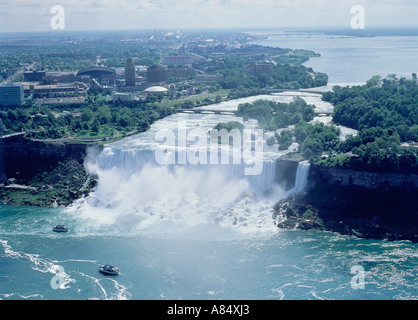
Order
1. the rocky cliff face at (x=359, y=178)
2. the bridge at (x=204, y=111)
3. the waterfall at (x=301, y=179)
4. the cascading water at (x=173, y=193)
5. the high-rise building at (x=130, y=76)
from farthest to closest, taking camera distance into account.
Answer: the high-rise building at (x=130, y=76)
the bridge at (x=204, y=111)
the waterfall at (x=301, y=179)
the rocky cliff face at (x=359, y=178)
the cascading water at (x=173, y=193)

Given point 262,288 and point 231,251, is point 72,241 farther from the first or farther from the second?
point 262,288

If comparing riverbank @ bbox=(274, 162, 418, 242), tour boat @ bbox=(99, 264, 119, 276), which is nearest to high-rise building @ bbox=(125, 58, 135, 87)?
riverbank @ bbox=(274, 162, 418, 242)

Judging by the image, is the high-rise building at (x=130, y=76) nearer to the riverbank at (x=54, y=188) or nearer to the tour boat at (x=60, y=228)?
the riverbank at (x=54, y=188)

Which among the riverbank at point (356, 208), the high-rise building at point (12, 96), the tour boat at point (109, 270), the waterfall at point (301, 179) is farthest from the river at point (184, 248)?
the high-rise building at point (12, 96)

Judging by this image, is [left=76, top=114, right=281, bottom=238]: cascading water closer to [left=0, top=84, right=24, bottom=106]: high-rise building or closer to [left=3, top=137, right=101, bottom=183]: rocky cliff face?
[left=3, top=137, right=101, bottom=183]: rocky cliff face

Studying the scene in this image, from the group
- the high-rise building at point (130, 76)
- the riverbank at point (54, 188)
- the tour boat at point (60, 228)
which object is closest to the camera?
the tour boat at point (60, 228)

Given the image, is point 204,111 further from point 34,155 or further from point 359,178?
point 359,178

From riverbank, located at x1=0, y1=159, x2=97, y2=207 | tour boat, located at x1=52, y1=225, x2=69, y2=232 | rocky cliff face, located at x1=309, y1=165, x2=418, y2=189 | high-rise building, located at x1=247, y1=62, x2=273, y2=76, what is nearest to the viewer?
tour boat, located at x1=52, y1=225, x2=69, y2=232
